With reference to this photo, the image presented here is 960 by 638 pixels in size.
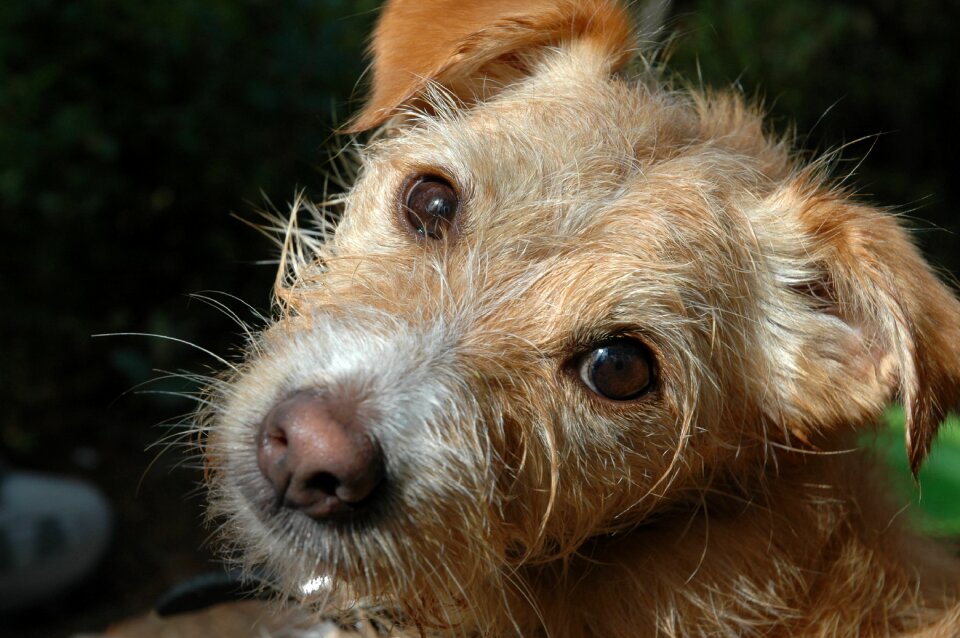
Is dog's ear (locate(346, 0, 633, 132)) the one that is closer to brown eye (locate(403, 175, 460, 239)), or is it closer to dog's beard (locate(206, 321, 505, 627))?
brown eye (locate(403, 175, 460, 239))

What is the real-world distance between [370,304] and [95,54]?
9.60ft

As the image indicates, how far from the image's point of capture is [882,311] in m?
2.31

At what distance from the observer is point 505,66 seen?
9.48 feet

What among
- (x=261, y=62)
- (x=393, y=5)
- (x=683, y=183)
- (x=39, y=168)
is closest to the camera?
(x=683, y=183)

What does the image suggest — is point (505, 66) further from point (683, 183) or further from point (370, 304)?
point (370, 304)

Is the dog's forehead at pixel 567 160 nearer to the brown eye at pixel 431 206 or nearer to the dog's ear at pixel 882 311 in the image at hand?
the brown eye at pixel 431 206

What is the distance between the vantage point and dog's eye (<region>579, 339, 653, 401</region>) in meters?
2.19

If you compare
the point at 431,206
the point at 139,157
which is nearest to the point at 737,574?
the point at 431,206

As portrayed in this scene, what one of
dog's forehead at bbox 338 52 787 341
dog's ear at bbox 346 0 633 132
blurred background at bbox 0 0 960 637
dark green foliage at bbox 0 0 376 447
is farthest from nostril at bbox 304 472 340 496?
dark green foliage at bbox 0 0 376 447

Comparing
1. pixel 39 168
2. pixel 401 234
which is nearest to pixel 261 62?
pixel 39 168

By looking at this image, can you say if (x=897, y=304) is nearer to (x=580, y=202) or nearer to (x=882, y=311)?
(x=882, y=311)

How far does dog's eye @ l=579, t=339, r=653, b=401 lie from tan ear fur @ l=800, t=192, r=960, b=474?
0.61m

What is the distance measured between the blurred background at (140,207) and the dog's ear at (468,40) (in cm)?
112

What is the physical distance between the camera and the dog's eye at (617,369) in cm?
219
